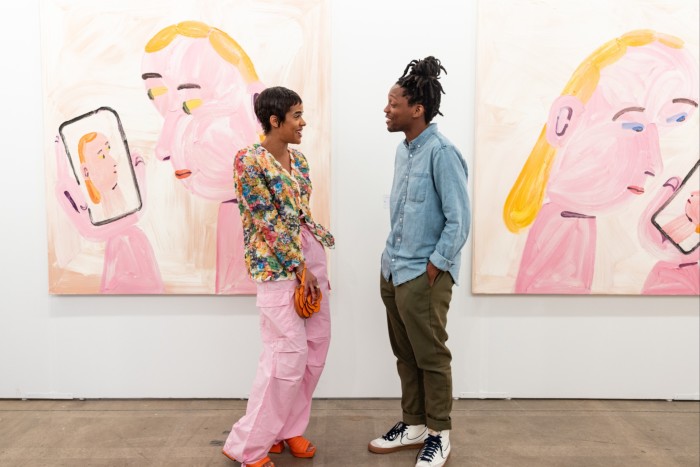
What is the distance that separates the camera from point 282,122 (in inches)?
87.6

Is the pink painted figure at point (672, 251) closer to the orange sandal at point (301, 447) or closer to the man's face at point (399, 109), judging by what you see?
the man's face at point (399, 109)

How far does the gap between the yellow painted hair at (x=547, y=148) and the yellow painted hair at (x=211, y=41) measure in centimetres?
153

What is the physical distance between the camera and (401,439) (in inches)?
98.5

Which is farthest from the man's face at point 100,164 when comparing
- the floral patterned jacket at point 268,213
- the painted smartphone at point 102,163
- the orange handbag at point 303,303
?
the orange handbag at point 303,303

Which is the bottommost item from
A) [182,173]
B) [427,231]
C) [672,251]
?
[672,251]

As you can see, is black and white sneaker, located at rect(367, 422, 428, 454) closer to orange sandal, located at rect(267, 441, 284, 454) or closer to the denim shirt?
orange sandal, located at rect(267, 441, 284, 454)

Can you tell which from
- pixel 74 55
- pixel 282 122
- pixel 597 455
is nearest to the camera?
pixel 282 122

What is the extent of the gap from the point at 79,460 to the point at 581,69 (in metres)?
3.04

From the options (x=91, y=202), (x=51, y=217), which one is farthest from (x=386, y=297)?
(x=51, y=217)

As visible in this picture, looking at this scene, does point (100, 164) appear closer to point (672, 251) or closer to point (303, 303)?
point (303, 303)

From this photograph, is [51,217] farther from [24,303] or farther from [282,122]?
[282,122]

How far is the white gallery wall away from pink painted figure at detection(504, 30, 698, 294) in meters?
0.28

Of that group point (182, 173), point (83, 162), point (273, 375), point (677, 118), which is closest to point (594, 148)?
point (677, 118)

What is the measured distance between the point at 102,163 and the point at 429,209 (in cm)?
175
